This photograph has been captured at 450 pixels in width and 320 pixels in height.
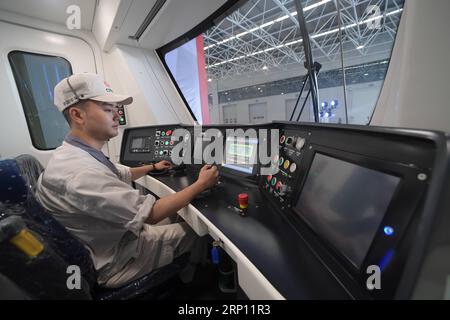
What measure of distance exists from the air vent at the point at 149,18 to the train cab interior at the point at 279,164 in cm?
2

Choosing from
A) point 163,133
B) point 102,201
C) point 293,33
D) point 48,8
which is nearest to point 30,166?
point 163,133

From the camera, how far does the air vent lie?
5.35ft

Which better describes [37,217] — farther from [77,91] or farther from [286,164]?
[286,164]

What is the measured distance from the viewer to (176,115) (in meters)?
2.60

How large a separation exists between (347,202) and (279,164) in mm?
460

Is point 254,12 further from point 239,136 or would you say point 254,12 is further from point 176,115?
point 239,136

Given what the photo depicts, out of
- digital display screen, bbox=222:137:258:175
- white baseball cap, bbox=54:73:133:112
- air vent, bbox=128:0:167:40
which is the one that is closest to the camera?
white baseball cap, bbox=54:73:133:112

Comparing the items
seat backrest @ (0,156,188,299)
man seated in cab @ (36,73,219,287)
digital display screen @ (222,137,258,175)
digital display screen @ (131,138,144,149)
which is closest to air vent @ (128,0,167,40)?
man seated in cab @ (36,73,219,287)

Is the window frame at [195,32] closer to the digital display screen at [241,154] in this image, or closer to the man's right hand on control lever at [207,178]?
the digital display screen at [241,154]

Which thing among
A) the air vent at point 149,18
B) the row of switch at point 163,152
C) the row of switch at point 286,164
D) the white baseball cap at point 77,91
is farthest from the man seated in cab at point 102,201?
the air vent at point 149,18

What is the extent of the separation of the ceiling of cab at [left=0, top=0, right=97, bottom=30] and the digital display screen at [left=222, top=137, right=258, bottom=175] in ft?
6.69

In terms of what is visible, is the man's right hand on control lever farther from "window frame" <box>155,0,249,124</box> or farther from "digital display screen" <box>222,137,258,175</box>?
"window frame" <box>155,0,249,124</box>

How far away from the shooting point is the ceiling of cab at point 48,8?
186 cm
